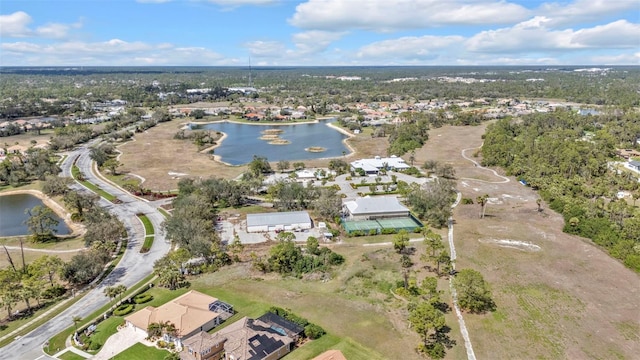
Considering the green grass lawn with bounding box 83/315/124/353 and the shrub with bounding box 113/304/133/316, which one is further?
the shrub with bounding box 113/304/133/316

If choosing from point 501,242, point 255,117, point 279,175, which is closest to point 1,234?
point 279,175

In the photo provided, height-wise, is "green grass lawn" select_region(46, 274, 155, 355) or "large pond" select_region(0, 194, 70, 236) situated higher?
"green grass lawn" select_region(46, 274, 155, 355)

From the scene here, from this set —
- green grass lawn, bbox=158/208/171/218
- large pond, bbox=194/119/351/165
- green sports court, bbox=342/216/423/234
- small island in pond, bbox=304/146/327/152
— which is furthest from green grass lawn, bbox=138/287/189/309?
small island in pond, bbox=304/146/327/152

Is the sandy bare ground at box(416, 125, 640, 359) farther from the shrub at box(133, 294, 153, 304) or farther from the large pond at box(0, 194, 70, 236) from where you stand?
the large pond at box(0, 194, 70, 236)

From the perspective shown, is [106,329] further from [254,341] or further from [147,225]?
[147,225]

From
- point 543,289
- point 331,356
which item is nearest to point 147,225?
point 331,356

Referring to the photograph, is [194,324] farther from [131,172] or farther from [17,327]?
[131,172]
